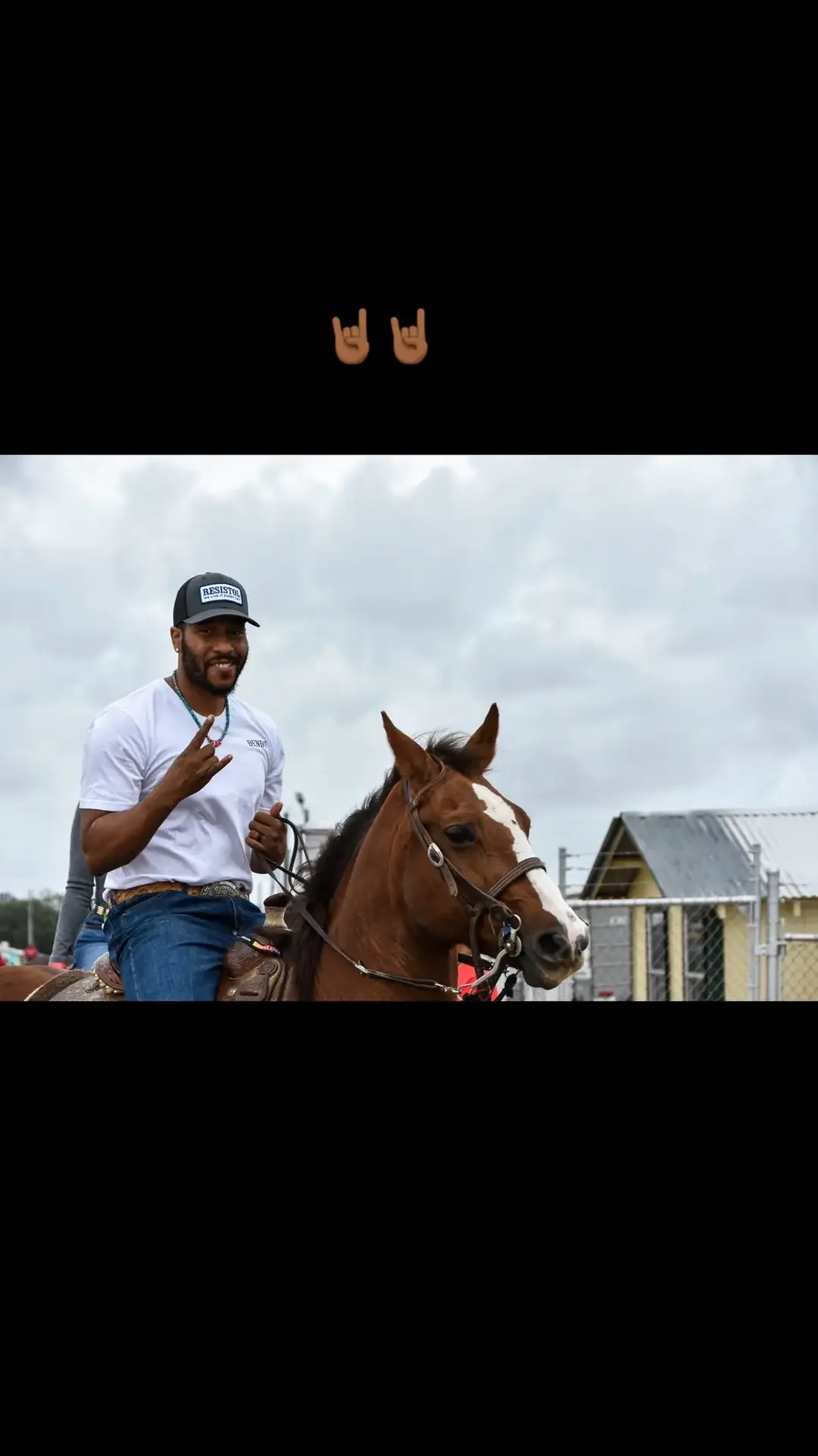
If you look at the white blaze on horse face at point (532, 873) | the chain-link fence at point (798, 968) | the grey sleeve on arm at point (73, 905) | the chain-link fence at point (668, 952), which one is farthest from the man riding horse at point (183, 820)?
the chain-link fence at point (798, 968)

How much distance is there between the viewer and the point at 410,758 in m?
4.35

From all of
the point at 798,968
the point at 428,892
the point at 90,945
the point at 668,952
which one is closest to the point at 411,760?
the point at 428,892

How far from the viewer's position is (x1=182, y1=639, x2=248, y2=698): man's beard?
4.48m

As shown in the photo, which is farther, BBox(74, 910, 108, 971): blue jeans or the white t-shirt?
BBox(74, 910, 108, 971): blue jeans

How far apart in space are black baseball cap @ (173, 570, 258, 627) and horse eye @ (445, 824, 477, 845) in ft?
3.24

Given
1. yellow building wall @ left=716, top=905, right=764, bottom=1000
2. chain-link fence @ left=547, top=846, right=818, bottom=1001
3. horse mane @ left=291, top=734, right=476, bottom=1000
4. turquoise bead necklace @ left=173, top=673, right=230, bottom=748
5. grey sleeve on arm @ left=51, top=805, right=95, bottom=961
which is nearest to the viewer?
horse mane @ left=291, top=734, right=476, bottom=1000

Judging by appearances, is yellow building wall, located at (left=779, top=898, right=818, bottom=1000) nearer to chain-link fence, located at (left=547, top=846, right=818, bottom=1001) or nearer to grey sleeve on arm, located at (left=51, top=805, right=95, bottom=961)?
chain-link fence, located at (left=547, top=846, right=818, bottom=1001)

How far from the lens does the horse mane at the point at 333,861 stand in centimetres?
443

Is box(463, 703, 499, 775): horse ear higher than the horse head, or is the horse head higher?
box(463, 703, 499, 775): horse ear

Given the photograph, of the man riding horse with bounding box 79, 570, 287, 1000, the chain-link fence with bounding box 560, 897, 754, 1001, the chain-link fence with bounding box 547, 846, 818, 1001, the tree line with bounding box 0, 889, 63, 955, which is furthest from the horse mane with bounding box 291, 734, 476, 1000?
the tree line with bounding box 0, 889, 63, 955
